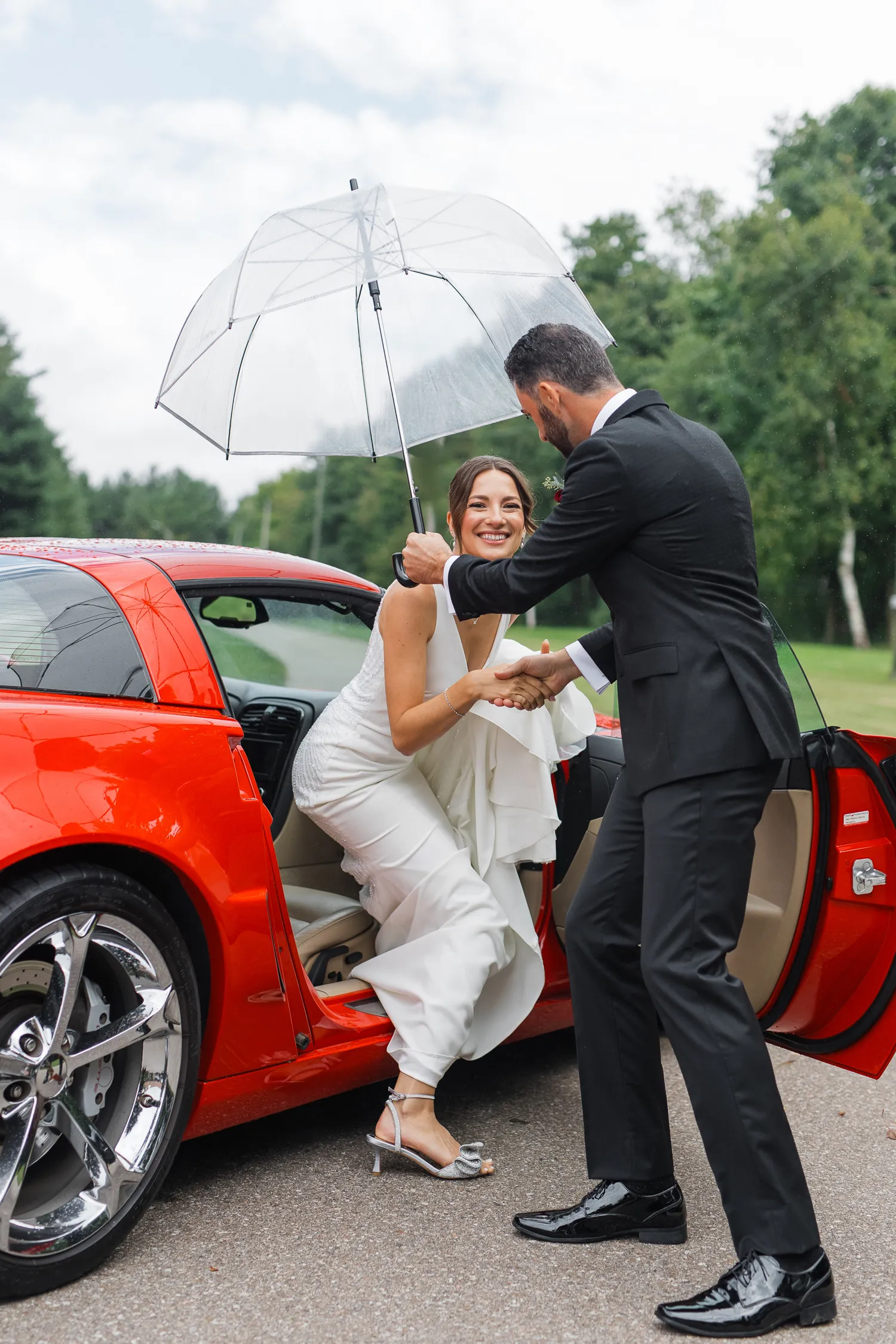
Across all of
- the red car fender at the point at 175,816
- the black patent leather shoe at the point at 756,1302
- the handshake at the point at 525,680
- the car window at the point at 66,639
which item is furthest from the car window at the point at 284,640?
the black patent leather shoe at the point at 756,1302

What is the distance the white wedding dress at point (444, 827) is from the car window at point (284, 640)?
0.34m

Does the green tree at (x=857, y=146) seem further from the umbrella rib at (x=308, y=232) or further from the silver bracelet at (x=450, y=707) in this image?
the silver bracelet at (x=450, y=707)

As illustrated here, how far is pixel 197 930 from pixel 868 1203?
69.4 inches

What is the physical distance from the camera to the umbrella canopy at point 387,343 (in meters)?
3.50

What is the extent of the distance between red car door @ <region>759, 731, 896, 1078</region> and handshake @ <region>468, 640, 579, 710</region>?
644 mm

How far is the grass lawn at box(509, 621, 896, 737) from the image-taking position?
4.65 m

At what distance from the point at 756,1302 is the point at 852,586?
3578 centimetres

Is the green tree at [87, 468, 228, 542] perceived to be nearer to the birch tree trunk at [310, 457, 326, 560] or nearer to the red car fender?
the birch tree trunk at [310, 457, 326, 560]

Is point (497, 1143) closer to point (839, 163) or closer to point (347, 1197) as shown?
point (347, 1197)

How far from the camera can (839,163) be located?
3797cm

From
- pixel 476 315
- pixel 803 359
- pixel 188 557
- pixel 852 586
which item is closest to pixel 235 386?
pixel 188 557

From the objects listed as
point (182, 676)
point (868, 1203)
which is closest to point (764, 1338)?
point (868, 1203)

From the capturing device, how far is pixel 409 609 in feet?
11.2

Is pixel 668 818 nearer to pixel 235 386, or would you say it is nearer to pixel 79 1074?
pixel 79 1074
